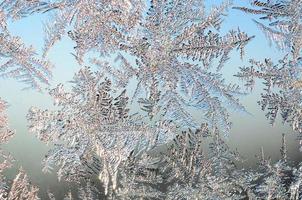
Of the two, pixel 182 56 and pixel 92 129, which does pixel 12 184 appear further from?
pixel 182 56

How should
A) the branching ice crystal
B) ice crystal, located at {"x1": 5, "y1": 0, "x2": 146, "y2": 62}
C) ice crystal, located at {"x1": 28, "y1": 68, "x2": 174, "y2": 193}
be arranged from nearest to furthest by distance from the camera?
ice crystal, located at {"x1": 5, "y1": 0, "x2": 146, "y2": 62} → ice crystal, located at {"x1": 28, "y1": 68, "x2": 174, "y2": 193} → the branching ice crystal

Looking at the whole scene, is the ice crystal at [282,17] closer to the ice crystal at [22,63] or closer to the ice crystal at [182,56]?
the ice crystal at [182,56]

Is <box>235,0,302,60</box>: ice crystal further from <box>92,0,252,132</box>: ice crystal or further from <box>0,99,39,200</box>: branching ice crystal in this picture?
<box>0,99,39,200</box>: branching ice crystal

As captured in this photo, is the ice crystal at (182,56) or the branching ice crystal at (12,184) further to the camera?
the branching ice crystal at (12,184)

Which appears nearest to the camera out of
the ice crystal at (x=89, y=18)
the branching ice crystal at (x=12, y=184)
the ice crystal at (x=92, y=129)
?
the ice crystal at (x=89, y=18)

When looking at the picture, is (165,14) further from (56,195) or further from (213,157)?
(56,195)

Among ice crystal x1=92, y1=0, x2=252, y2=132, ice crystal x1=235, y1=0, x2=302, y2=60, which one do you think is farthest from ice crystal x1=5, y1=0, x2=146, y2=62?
ice crystal x1=235, y1=0, x2=302, y2=60

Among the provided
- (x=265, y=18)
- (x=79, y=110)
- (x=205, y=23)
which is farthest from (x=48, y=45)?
(x=265, y=18)

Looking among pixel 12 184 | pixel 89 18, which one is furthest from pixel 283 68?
pixel 12 184

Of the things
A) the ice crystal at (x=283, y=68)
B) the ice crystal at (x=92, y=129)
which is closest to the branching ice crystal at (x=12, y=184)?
the ice crystal at (x=92, y=129)

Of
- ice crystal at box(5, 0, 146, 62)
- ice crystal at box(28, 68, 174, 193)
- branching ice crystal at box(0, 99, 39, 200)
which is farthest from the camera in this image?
branching ice crystal at box(0, 99, 39, 200)

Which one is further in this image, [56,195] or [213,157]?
[56,195]
